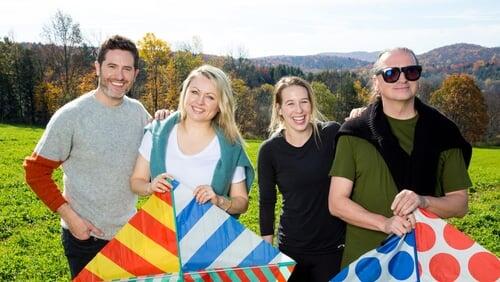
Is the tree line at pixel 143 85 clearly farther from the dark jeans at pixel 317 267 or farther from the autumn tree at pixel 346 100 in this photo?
the dark jeans at pixel 317 267

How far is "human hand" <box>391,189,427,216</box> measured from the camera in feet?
12.3

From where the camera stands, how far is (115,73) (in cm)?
471

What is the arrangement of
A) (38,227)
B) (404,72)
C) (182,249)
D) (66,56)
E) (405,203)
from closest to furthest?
(405,203) → (404,72) → (182,249) → (38,227) → (66,56)

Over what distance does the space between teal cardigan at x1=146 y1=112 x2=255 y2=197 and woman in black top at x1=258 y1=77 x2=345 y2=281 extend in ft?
1.33

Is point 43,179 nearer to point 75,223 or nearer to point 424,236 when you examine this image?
point 75,223

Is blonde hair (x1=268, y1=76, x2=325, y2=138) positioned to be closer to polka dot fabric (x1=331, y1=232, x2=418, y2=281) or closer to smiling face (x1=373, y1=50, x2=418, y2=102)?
smiling face (x1=373, y1=50, x2=418, y2=102)

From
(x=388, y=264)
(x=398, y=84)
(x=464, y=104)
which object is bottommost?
(x=464, y=104)

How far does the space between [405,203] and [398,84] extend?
0.92m

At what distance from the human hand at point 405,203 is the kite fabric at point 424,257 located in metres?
0.10

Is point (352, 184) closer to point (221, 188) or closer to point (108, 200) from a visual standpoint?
point (221, 188)

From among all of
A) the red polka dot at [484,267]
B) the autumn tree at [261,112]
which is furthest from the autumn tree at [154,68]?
the red polka dot at [484,267]

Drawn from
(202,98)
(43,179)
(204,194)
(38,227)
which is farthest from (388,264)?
(38,227)

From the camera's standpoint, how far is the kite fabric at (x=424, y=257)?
12.4 ft

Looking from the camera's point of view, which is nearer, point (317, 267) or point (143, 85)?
point (317, 267)
